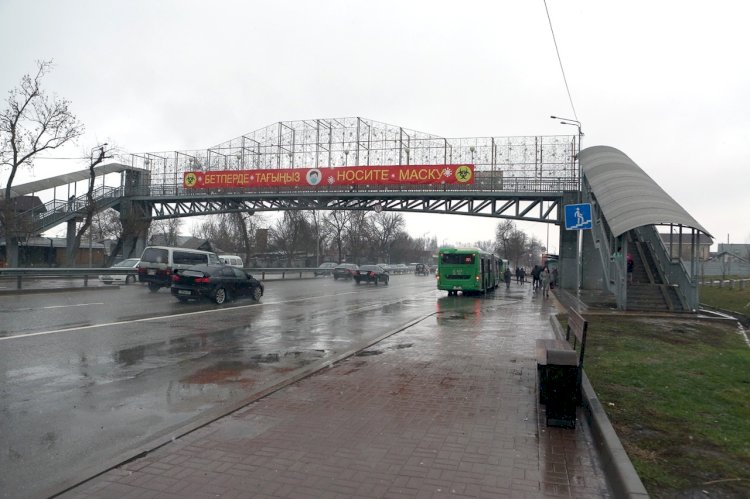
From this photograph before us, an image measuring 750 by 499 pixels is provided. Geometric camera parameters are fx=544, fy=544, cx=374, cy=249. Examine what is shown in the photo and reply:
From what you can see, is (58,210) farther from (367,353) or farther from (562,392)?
(562,392)

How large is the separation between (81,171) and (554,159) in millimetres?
42095

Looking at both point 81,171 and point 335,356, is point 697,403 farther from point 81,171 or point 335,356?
point 81,171

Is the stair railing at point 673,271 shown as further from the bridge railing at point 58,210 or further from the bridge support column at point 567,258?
the bridge railing at point 58,210

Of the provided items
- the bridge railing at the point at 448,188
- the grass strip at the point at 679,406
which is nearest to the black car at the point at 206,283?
the grass strip at the point at 679,406

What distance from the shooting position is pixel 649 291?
850 inches

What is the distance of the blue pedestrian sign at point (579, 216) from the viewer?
12688 mm

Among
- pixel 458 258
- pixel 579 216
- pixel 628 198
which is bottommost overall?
pixel 458 258

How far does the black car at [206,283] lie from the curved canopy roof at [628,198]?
46.7 feet

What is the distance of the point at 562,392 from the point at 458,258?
2454 centimetres

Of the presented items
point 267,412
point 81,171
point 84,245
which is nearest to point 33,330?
point 267,412

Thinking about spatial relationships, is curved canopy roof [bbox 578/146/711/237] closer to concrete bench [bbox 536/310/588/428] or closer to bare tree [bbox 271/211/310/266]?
concrete bench [bbox 536/310/588/428]

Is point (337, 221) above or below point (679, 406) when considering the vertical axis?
above

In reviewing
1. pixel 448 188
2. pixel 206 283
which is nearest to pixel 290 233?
pixel 448 188

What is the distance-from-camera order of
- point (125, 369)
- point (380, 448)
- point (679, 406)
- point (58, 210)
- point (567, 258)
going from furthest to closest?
point (58, 210), point (567, 258), point (125, 369), point (679, 406), point (380, 448)
